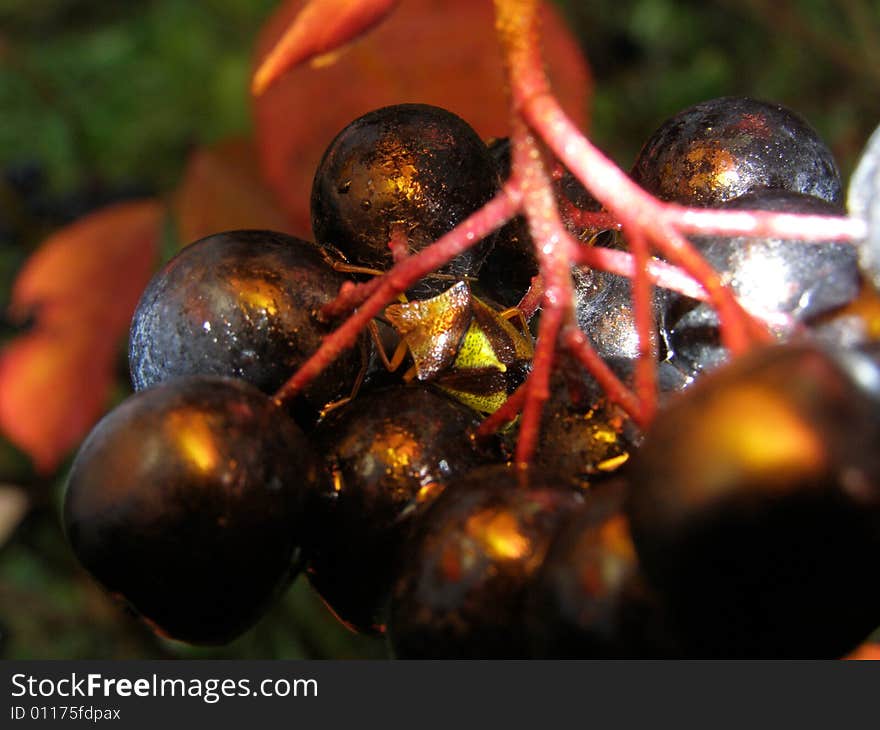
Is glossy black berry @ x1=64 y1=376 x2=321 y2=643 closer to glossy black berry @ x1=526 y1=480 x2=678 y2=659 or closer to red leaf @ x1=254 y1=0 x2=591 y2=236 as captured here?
glossy black berry @ x1=526 y1=480 x2=678 y2=659

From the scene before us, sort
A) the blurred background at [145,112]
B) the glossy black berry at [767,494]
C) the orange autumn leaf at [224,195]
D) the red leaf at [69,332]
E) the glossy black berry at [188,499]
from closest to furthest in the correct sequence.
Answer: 1. the glossy black berry at [767,494]
2. the glossy black berry at [188,499]
3. the orange autumn leaf at [224,195]
4. the red leaf at [69,332]
5. the blurred background at [145,112]

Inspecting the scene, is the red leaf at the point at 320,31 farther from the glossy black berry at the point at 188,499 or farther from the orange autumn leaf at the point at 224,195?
the orange autumn leaf at the point at 224,195

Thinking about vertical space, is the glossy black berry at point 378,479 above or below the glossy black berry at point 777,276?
below

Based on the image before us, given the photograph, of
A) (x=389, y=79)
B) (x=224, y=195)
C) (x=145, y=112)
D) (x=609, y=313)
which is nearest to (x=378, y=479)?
(x=609, y=313)

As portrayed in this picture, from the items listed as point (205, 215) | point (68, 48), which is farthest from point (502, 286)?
point (68, 48)

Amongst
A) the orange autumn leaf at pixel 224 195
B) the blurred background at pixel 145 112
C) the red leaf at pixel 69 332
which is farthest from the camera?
the blurred background at pixel 145 112

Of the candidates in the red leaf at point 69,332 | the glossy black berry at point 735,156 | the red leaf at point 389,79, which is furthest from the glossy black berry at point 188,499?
the red leaf at point 69,332

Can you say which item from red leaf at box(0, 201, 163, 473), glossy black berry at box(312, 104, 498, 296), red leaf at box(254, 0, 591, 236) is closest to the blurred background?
red leaf at box(0, 201, 163, 473)
